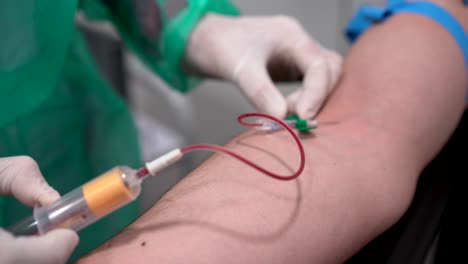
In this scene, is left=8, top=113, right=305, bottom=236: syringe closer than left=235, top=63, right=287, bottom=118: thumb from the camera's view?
Yes

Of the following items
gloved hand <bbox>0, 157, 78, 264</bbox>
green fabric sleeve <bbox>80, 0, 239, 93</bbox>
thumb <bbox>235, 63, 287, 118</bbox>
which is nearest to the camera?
gloved hand <bbox>0, 157, 78, 264</bbox>

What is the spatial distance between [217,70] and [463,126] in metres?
0.57

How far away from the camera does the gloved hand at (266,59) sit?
74cm

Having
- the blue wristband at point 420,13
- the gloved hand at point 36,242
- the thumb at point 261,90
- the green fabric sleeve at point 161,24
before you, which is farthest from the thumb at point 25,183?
the blue wristband at point 420,13

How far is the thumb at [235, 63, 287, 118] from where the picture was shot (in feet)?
2.41

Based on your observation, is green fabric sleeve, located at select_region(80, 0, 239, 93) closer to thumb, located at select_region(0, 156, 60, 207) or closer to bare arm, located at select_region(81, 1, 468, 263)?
bare arm, located at select_region(81, 1, 468, 263)

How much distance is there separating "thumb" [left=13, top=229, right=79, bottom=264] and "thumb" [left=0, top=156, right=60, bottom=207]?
0.23ft

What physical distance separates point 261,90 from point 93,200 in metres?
→ 0.45

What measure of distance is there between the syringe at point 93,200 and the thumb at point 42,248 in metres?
0.04

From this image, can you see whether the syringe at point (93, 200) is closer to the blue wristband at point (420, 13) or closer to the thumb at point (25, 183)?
the thumb at point (25, 183)

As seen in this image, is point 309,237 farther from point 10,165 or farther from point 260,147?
point 10,165

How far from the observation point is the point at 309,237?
494 mm

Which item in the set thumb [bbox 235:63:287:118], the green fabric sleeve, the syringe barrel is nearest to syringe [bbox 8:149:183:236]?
the syringe barrel

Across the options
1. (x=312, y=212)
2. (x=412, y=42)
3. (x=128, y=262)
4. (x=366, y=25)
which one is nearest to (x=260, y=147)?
(x=312, y=212)
